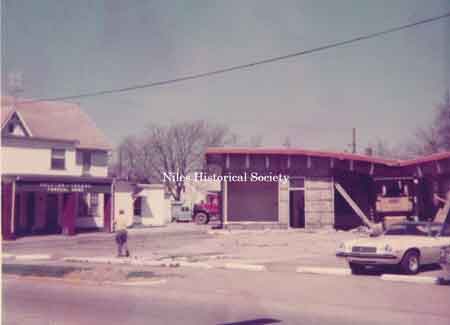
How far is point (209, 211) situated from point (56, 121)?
1313 centimetres

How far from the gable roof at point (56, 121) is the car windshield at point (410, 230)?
23.3 metres

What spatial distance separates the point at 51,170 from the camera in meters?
34.2

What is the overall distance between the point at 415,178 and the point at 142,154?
23634 mm

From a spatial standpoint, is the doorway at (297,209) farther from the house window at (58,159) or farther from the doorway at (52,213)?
the doorway at (52,213)

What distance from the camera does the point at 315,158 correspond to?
31.4 m

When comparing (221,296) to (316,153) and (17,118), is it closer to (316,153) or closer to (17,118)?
(316,153)

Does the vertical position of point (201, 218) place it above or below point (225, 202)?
below

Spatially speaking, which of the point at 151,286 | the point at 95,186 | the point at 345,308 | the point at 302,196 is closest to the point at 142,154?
the point at 95,186

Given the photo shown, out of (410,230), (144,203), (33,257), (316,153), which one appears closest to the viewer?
(410,230)

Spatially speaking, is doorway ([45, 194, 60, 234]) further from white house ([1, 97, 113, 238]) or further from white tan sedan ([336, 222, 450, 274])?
white tan sedan ([336, 222, 450, 274])

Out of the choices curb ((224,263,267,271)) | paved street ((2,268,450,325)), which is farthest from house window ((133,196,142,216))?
paved street ((2,268,450,325))

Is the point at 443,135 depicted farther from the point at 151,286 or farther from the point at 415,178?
the point at 151,286

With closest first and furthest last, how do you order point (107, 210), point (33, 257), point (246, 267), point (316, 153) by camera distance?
point (246, 267) < point (33, 257) < point (316, 153) < point (107, 210)

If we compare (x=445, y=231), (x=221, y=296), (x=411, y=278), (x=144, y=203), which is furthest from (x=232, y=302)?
(x=144, y=203)
